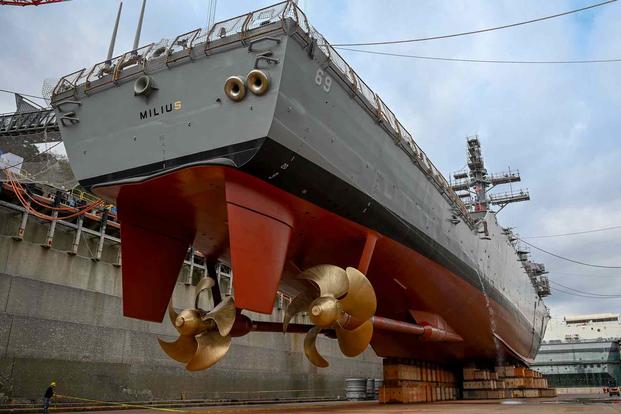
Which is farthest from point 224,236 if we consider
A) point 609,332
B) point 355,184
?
point 609,332

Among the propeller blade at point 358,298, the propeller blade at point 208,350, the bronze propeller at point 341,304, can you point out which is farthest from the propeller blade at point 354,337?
the propeller blade at point 208,350

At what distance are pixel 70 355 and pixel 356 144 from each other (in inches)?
422

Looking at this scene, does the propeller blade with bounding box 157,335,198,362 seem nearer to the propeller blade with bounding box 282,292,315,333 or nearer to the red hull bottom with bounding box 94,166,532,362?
the red hull bottom with bounding box 94,166,532,362

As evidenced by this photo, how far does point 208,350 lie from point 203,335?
1.00 ft

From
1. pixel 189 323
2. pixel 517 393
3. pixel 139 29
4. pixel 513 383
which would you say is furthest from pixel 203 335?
pixel 517 393

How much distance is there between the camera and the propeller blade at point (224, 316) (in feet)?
26.5

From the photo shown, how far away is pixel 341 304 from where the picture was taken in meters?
7.76

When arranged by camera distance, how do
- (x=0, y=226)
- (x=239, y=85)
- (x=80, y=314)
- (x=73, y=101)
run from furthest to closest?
1. (x=80, y=314)
2. (x=0, y=226)
3. (x=73, y=101)
4. (x=239, y=85)

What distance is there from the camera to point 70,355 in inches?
533

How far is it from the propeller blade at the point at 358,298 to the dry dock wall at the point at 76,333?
32.1 ft

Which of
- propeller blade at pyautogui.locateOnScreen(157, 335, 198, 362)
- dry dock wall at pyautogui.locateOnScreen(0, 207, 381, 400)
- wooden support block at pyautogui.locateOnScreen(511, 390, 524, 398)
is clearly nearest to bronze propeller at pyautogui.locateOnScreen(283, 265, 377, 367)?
propeller blade at pyautogui.locateOnScreen(157, 335, 198, 362)

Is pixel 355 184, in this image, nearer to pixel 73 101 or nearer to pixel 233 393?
pixel 73 101

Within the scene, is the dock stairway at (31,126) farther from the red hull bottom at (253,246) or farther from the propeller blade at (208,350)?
the propeller blade at (208,350)

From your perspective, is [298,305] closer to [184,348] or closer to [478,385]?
[184,348]
